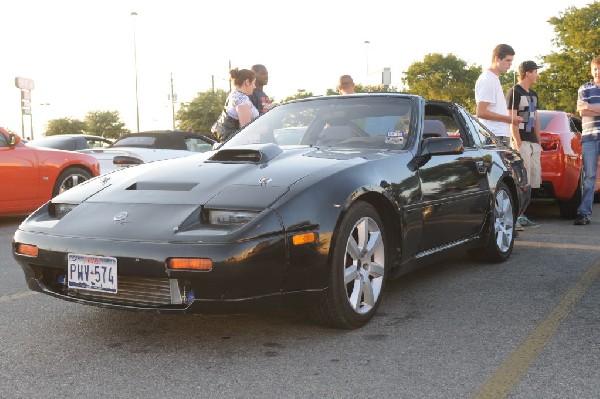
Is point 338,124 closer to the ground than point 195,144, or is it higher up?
higher up

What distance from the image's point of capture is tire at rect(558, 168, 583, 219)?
8.55m

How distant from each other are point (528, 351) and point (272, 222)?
1.32 metres

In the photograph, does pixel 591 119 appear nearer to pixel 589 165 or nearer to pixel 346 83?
pixel 589 165

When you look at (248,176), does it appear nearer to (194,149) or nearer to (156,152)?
(156,152)

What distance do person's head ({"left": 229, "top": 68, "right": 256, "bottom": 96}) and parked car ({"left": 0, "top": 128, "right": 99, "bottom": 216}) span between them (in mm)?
3320

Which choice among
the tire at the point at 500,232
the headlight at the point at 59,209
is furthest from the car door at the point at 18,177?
the tire at the point at 500,232

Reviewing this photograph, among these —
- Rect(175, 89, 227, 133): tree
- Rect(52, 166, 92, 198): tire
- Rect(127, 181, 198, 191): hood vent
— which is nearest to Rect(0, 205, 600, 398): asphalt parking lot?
Rect(127, 181, 198, 191): hood vent

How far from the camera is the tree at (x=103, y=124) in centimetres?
9419

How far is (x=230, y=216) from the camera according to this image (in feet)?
10.8

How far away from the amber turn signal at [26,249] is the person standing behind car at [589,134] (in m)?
6.26

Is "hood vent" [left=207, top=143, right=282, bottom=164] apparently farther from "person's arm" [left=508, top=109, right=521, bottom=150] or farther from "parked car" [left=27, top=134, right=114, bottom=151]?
"parked car" [left=27, top=134, right=114, bottom=151]

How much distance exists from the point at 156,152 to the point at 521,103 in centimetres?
588

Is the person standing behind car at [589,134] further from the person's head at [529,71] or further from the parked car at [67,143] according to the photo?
the parked car at [67,143]

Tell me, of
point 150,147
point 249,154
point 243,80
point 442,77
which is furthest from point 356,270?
point 442,77
